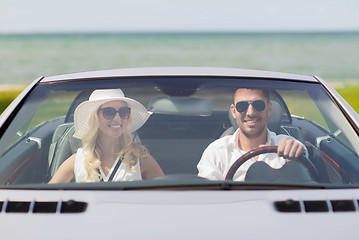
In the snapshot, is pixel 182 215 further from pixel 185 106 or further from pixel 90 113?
pixel 185 106

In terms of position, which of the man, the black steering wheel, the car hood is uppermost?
the man

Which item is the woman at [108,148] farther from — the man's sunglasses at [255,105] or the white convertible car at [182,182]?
the man's sunglasses at [255,105]

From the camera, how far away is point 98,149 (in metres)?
2.72

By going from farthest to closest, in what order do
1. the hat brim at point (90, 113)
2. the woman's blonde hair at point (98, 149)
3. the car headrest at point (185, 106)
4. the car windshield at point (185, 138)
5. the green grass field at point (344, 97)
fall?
the green grass field at point (344, 97)
the car headrest at point (185, 106)
the hat brim at point (90, 113)
the woman's blonde hair at point (98, 149)
the car windshield at point (185, 138)

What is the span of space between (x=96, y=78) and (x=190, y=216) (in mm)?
1251

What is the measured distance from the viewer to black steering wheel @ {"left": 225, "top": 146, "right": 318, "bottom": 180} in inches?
103

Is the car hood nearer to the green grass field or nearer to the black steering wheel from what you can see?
the black steering wheel

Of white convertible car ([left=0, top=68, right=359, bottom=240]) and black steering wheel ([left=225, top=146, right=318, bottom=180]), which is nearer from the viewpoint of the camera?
white convertible car ([left=0, top=68, right=359, bottom=240])

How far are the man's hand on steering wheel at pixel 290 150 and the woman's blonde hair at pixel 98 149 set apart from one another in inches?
28.1

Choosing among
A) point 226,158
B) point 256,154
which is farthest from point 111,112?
point 256,154

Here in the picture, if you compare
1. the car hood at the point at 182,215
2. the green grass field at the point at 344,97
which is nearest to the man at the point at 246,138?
the car hood at the point at 182,215

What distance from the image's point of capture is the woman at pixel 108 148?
2.65 metres

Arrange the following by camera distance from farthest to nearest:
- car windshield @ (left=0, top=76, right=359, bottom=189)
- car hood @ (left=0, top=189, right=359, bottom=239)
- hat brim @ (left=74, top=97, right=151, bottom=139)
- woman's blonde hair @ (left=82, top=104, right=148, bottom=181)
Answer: hat brim @ (left=74, top=97, right=151, bottom=139), woman's blonde hair @ (left=82, top=104, right=148, bottom=181), car windshield @ (left=0, top=76, right=359, bottom=189), car hood @ (left=0, top=189, right=359, bottom=239)

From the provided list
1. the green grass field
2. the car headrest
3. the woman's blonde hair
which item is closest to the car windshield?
the car headrest
